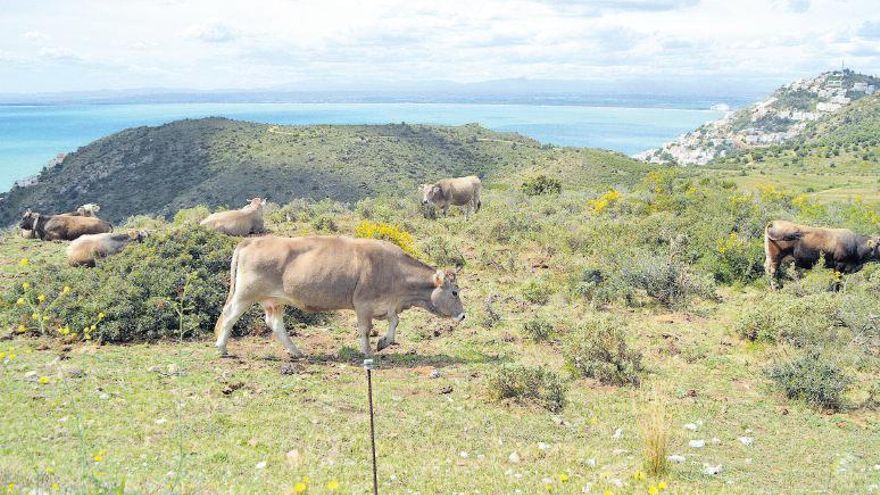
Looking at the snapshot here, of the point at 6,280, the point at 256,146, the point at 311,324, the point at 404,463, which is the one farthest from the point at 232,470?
the point at 256,146

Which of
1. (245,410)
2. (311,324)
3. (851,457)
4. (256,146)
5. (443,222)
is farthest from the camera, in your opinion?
(256,146)

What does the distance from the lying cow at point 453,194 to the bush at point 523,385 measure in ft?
67.1

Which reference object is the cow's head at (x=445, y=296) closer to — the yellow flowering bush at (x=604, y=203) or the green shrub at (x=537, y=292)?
the green shrub at (x=537, y=292)

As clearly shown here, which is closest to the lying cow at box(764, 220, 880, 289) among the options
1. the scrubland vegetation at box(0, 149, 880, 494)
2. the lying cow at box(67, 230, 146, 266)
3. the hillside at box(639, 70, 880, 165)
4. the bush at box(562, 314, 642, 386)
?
the scrubland vegetation at box(0, 149, 880, 494)

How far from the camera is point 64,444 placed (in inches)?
285

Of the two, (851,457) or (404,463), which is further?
(851,457)

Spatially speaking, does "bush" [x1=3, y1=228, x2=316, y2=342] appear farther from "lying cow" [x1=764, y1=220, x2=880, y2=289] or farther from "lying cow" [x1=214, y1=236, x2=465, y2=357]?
"lying cow" [x1=764, y1=220, x2=880, y2=289]

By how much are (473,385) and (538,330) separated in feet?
10.0

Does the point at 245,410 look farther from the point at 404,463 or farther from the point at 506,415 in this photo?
the point at 506,415

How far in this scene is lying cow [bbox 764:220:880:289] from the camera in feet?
59.6

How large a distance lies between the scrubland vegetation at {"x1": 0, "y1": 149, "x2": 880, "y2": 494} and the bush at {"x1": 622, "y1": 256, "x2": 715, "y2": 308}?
5 centimetres

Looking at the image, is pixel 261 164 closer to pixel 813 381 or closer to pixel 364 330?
pixel 364 330

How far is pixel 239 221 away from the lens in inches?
853

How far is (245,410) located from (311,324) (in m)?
5.02
